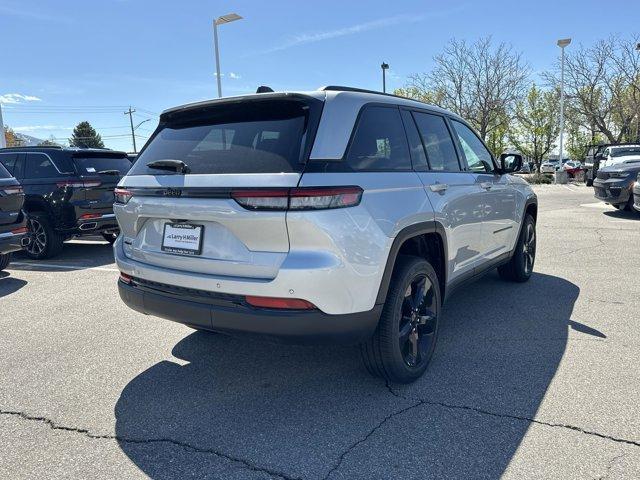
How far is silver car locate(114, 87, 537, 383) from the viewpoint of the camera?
252 centimetres

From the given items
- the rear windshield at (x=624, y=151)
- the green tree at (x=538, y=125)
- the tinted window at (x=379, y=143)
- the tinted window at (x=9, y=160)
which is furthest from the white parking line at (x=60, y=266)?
the green tree at (x=538, y=125)

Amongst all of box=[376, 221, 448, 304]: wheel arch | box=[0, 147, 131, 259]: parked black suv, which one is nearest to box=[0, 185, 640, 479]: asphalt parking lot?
box=[376, 221, 448, 304]: wheel arch

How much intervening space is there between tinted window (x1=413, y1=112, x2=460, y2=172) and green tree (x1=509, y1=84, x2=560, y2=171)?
3483 cm

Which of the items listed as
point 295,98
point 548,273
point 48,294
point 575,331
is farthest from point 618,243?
point 48,294

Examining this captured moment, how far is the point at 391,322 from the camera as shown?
2912 millimetres

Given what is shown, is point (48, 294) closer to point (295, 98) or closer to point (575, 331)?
point (295, 98)

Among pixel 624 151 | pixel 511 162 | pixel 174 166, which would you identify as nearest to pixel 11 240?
pixel 174 166

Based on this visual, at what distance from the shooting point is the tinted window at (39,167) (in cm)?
770

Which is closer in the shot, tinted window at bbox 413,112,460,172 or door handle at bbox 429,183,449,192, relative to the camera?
door handle at bbox 429,183,449,192

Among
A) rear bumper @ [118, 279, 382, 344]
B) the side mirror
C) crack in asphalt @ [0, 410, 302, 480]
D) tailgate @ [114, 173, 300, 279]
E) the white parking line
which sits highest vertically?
the side mirror

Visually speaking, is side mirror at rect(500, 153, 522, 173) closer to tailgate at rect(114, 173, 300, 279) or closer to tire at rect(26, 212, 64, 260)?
tailgate at rect(114, 173, 300, 279)

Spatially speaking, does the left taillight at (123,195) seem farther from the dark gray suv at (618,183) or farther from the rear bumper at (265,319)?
the dark gray suv at (618,183)

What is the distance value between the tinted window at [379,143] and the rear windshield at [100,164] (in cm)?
582

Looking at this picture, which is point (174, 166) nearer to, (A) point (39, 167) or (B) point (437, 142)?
(B) point (437, 142)
